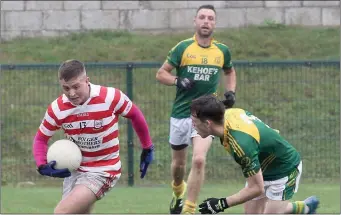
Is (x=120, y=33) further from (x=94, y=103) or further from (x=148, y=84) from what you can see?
(x=94, y=103)

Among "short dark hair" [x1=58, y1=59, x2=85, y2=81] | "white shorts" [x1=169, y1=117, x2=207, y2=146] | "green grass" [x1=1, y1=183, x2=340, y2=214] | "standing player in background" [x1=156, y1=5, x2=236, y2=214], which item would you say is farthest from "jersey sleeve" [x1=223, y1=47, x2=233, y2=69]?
"short dark hair" [x1=58, y1=59, x2=85, y2=81]

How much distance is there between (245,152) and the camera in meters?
7.84

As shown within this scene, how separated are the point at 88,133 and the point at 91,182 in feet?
1.40

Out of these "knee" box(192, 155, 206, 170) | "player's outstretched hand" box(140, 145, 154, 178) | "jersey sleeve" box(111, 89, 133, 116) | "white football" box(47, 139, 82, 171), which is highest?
"jersey sleeve" box(111, 89, 133, 116)

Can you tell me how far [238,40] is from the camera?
20516 millimetres

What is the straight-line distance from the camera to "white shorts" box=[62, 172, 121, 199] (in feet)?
28.2

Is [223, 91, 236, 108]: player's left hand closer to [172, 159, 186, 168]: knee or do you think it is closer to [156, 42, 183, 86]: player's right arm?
[156, 42, 183, 86]: player's right arm

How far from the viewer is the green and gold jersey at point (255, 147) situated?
787cm

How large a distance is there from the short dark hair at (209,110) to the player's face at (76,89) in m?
1.09

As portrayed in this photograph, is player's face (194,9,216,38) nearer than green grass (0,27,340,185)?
Yes

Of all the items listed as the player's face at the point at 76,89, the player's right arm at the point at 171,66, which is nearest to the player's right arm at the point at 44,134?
the player's face at the point at 76,89

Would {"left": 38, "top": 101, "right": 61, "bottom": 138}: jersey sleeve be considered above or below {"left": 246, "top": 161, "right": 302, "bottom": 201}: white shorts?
above

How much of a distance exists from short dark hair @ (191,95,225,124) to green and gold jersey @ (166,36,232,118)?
3.50 m

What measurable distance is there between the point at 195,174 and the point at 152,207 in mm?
1470
